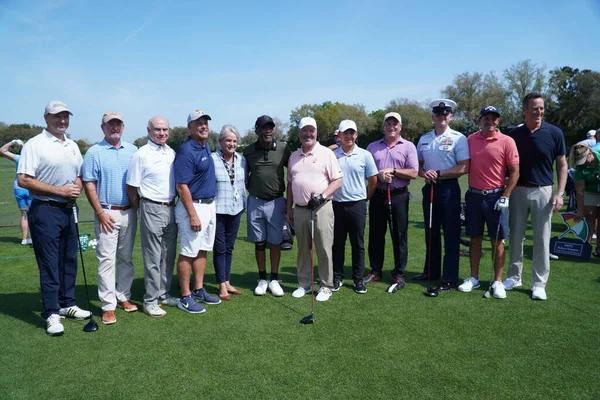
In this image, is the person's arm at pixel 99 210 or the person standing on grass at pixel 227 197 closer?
the person's arm at pixel 99 210

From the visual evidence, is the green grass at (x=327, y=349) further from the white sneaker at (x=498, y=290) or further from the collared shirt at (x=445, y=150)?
the collared shirt at (x=445, y=150)

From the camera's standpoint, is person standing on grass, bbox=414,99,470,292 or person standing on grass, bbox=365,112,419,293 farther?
person standing on grass, bbox=365,112,419,293

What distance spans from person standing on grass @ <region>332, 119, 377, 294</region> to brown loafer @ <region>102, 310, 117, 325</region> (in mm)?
2701

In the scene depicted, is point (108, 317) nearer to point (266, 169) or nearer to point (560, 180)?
point (266, 169)

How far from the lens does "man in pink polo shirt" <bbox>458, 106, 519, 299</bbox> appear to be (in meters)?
5.23

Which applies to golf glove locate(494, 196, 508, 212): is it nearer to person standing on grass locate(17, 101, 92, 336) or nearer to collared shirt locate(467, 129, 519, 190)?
collared shirt locate(467, 129, 519, 190)

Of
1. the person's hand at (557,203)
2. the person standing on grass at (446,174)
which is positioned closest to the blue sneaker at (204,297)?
the person standing on grass at (446,174)

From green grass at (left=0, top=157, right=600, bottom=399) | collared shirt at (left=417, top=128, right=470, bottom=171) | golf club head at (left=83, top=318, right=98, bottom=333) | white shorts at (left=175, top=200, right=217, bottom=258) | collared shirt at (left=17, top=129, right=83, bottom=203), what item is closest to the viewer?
green grass at (left=0, top=157, right=600, bottom=399)

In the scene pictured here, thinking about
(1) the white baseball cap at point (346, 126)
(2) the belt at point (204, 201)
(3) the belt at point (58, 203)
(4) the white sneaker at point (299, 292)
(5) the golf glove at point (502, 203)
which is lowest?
(4) the white sneaker at point (299, 292)

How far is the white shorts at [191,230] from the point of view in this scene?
495cm

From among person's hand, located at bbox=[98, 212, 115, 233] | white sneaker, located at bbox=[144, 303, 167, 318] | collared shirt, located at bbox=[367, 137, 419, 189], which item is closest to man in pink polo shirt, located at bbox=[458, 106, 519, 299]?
collared shirt, located at bbox=[367, 137, 419, 189]

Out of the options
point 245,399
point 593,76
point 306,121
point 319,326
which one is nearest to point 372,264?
point 319,326

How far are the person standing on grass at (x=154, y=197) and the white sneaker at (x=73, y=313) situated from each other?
2.05ft

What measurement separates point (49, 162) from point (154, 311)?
1.94 meters
